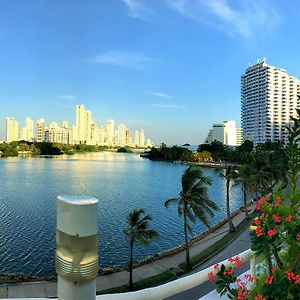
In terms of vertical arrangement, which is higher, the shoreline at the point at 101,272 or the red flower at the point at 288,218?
the red flower at the point at 288,218

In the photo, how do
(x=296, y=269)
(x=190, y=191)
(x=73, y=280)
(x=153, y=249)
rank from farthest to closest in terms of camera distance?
1. (x=153, y=249)
2. (x=190, y=191)
3. (x=296, y=269)
4. (x=73, y=280)

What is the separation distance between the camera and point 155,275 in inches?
643

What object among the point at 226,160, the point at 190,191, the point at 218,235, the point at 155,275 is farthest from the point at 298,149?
the point at 226,160

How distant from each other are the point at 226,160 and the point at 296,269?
107143 millimetres

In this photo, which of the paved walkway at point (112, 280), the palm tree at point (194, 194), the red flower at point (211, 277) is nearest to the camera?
the red flower at point (211, 277)

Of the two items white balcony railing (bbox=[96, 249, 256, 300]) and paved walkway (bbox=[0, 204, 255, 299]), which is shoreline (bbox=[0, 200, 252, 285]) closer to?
paved walkway (bbox=[0, 204, 255, 299])

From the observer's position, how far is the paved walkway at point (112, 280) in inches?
517

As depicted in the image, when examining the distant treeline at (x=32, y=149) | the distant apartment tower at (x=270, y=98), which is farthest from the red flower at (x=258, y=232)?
the distant treeline at (x=32, y=149)

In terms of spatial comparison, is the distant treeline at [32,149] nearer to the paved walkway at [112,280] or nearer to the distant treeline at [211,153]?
the distant treeline at [211,153]

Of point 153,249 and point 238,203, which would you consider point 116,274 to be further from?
point 238,203

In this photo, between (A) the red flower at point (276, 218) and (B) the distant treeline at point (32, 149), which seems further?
(B) the distant treeline at point (32, 149)

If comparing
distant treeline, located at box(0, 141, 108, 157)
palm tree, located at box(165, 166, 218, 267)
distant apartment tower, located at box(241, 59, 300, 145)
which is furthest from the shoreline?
distant treeline, located at box(0, 141, 108, 157)

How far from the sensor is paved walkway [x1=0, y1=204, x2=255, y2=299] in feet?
43.1

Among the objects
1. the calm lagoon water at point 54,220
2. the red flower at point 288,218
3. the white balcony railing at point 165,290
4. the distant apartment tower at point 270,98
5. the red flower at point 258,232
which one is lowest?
the calm lagoon water at point 54,220
